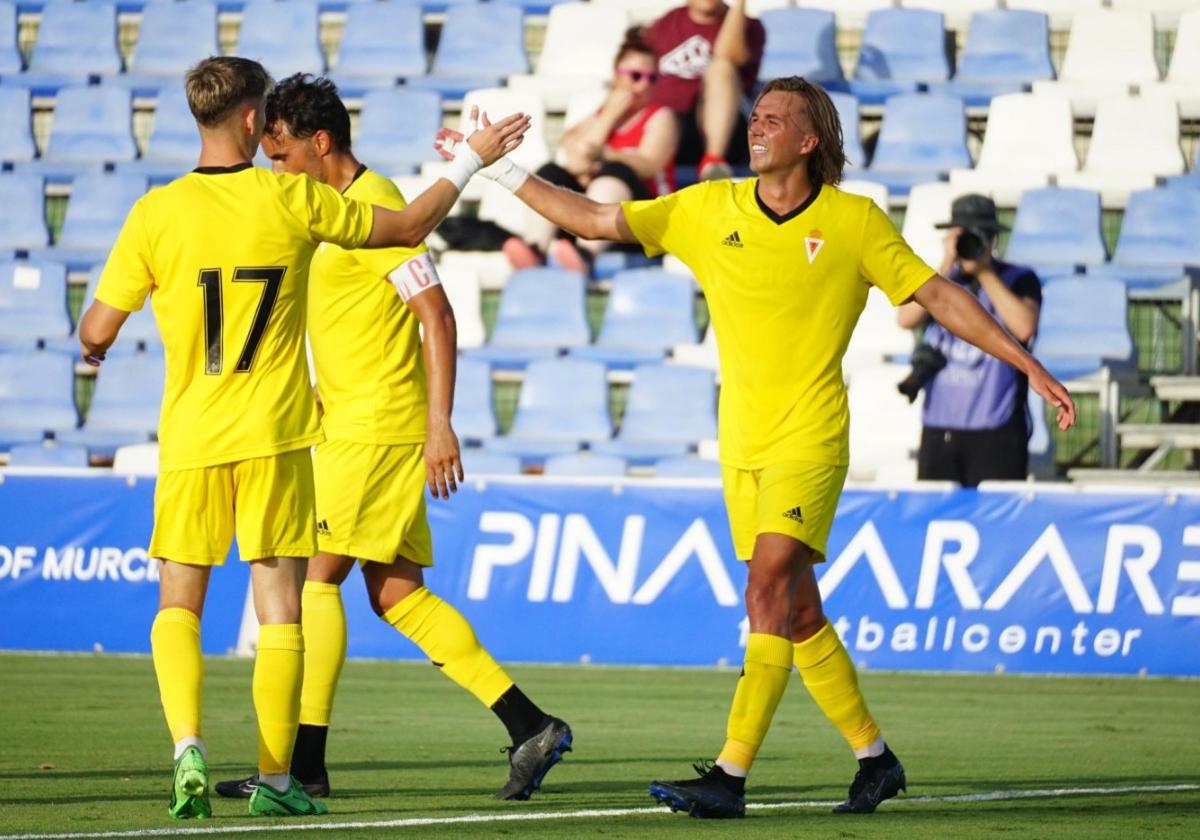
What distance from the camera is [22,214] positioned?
17406mm

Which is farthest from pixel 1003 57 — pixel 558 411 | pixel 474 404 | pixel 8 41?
pixel 8 41

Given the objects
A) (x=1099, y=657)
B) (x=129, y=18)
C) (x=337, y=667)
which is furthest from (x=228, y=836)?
(x=129, y=18)

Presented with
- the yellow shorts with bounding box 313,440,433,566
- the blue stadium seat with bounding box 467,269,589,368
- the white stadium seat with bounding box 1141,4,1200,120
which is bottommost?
the yellow shorts with bounding box 313,440,433,566

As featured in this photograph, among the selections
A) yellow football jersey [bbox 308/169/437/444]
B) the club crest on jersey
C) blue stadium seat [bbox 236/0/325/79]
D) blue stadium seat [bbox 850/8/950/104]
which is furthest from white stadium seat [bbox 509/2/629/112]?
the club crest on jersey

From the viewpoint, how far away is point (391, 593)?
685 centimetres

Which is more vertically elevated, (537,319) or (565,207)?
(565,207)

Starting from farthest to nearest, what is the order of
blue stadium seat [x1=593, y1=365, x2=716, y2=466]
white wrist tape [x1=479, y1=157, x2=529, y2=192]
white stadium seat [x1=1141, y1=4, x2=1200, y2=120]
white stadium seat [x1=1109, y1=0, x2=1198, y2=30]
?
white stadium seat [x1=1109, y1=0, x2=1198, y2=30], white stadium seat [x1=1141, y1=4, x2=1200, y2=120], blue stadium seat [x1=593, y1=365, x2=716, y2=466], white wrist tape [x1=479, y1=157, x2=529, y2=192]

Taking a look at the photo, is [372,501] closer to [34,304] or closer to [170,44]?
[34,304]

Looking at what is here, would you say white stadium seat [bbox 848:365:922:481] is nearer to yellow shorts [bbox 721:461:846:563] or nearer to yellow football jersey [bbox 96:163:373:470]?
yellow shorts [bbox 721:461:846:563]

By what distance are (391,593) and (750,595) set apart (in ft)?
4.44

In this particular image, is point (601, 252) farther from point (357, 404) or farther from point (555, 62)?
point (357, 404)

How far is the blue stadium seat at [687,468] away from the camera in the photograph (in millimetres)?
13672

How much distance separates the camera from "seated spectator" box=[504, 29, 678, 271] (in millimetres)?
15500

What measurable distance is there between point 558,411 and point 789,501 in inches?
342
